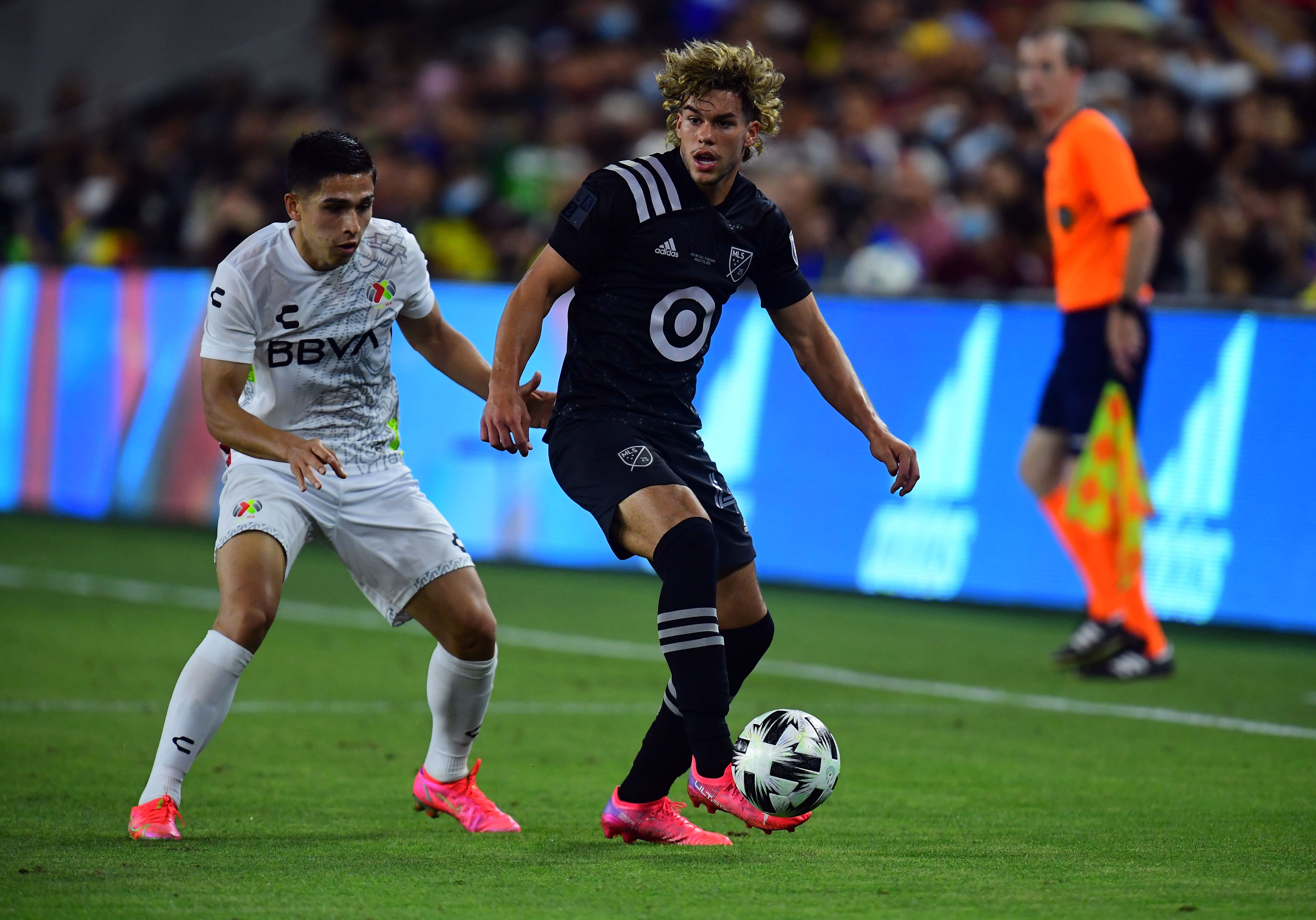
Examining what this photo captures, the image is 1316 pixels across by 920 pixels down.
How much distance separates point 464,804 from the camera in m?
5.31

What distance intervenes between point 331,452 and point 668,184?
120 centimetres

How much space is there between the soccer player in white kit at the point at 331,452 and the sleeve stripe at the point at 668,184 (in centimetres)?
67

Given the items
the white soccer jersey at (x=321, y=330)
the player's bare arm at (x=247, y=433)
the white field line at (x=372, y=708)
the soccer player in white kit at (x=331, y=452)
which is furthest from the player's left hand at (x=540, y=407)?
the white field line at (x=372, y=708)

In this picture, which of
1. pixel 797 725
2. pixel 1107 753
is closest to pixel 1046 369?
pixel 1107 753

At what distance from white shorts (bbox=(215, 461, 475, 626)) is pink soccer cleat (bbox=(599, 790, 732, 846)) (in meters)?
0.87

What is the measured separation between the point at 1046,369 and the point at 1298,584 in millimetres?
1888

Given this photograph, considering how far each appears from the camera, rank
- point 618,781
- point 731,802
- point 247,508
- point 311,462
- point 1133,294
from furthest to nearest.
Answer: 1. point 1133,294
2. point 618,781
3. point 247,508
4. point 311,462
5. point 731,802

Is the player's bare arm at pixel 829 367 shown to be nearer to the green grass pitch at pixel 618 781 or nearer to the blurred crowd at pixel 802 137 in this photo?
the green grass pitch at pixel 618 781

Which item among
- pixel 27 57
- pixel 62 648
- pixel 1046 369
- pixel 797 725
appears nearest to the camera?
pixel 797 725

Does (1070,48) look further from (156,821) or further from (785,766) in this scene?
(156,821)

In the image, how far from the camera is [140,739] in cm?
673

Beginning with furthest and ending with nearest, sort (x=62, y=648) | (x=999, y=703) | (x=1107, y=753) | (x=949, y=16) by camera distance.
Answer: (x=949, y=16) → (x=62, y=648) → (x=999, y=703) → (x=1107, y=753)

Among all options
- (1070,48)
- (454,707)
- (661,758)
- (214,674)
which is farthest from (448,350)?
(1070,48)

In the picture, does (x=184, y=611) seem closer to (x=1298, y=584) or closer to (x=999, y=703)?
(x=999, y=703)
